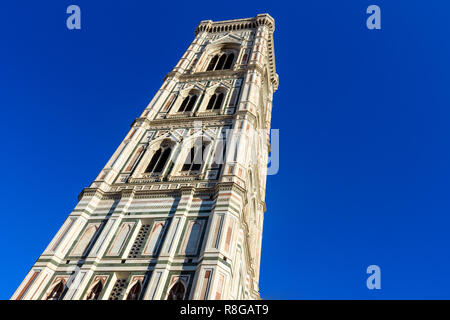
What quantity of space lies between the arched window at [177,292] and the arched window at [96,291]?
2367mm

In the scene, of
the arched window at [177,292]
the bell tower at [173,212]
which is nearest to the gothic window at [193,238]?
the bell tower at [173,212]

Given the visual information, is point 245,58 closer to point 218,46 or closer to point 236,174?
point 218,46

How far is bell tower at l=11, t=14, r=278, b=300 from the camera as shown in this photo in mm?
12688

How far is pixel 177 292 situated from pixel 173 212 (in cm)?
364

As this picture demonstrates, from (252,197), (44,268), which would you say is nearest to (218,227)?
(44,268)

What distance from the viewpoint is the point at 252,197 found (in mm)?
21453

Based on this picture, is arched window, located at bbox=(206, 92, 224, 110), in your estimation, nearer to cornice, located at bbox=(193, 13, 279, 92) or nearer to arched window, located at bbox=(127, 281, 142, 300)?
cornice, located at bbox=(193, 13, 279, 92)

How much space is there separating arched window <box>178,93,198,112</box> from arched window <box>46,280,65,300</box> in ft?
38.9

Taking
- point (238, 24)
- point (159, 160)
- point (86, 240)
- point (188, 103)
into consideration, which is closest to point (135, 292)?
point (86, 240)

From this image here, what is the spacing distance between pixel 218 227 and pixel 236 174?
297 cm

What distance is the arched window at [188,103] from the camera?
22.7 m

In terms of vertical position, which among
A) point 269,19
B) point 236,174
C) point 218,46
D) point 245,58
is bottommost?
point 236,174

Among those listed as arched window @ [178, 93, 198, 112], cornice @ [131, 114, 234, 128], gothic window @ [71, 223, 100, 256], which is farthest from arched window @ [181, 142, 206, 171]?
gothic window @ [71, 223, 100, 256]

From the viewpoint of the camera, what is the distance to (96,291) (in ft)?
41.9
